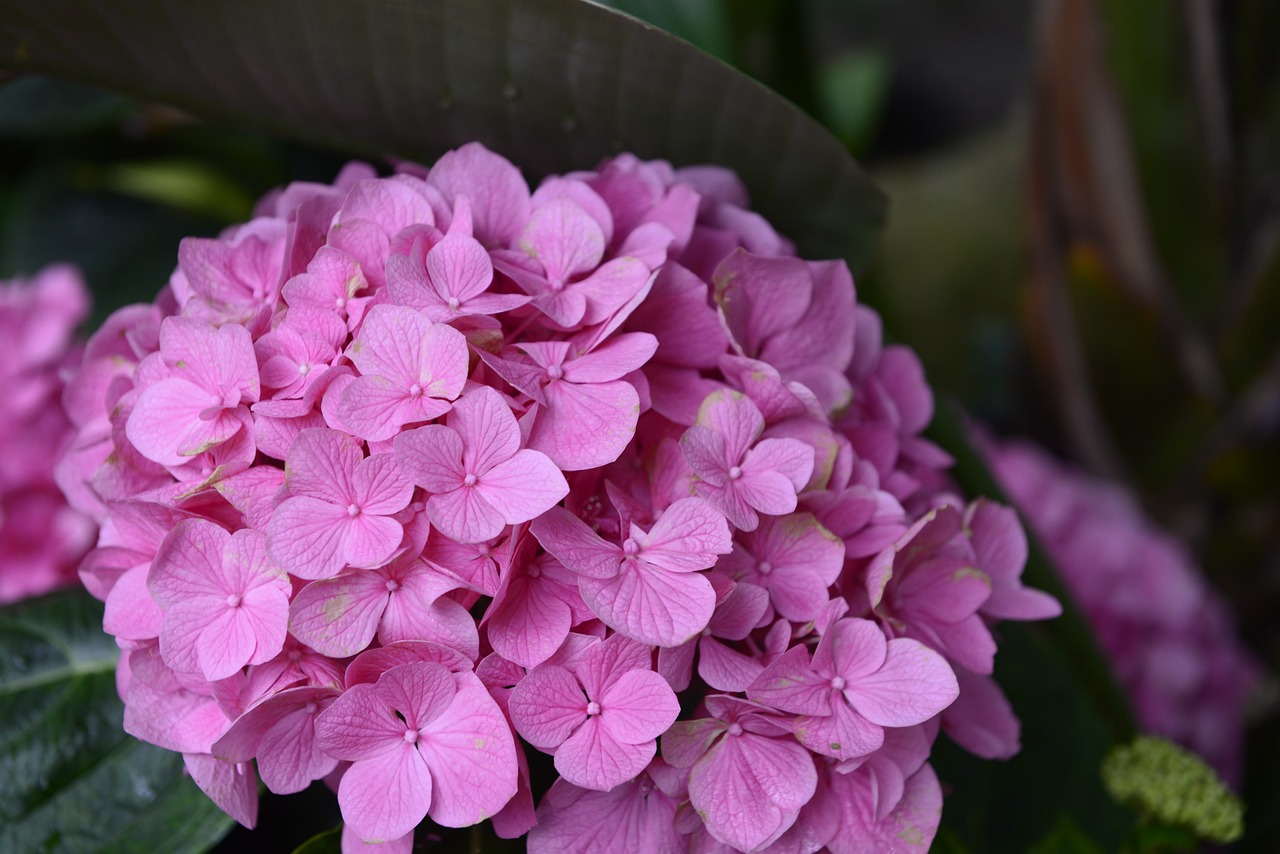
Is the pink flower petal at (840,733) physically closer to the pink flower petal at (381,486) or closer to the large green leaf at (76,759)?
the pink flower petal at (381,486)

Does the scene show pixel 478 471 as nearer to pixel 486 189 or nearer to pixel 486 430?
pixel 486 430

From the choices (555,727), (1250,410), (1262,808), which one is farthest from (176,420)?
(1250,410)

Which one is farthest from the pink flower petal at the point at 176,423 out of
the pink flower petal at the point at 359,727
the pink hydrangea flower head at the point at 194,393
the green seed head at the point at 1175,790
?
the green seed head at the point at 1175,790

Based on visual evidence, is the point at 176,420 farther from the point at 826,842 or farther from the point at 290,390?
the point at 826,842

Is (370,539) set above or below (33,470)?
above

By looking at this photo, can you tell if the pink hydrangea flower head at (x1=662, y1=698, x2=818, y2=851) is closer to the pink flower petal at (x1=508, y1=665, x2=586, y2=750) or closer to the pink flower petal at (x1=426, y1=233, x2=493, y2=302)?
the pink flower petal at (x1=508, y1=665, x2=586, y2=750)

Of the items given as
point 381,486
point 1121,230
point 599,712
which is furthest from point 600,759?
point 1121,230
